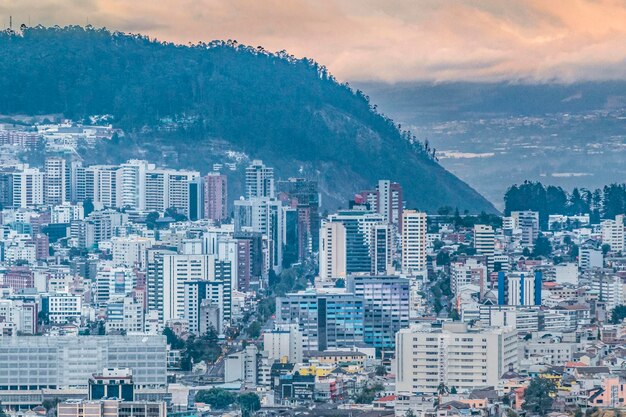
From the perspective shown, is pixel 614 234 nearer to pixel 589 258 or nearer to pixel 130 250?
pixel 589 258

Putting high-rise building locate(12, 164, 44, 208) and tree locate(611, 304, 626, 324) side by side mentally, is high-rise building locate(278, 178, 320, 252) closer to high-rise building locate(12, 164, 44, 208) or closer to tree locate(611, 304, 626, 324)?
high-rise building locate(12, 164, 44, 208)

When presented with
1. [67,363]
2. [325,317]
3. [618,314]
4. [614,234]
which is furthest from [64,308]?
[614,234]

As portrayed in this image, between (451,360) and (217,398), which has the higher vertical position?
(451,360)

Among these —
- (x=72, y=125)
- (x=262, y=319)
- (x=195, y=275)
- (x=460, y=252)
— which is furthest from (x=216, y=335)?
(x=72, y=125)

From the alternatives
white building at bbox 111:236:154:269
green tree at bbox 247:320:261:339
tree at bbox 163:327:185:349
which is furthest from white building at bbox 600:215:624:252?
tree at bbox 163:327:185:349

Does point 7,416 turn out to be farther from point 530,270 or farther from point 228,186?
point 228,186
